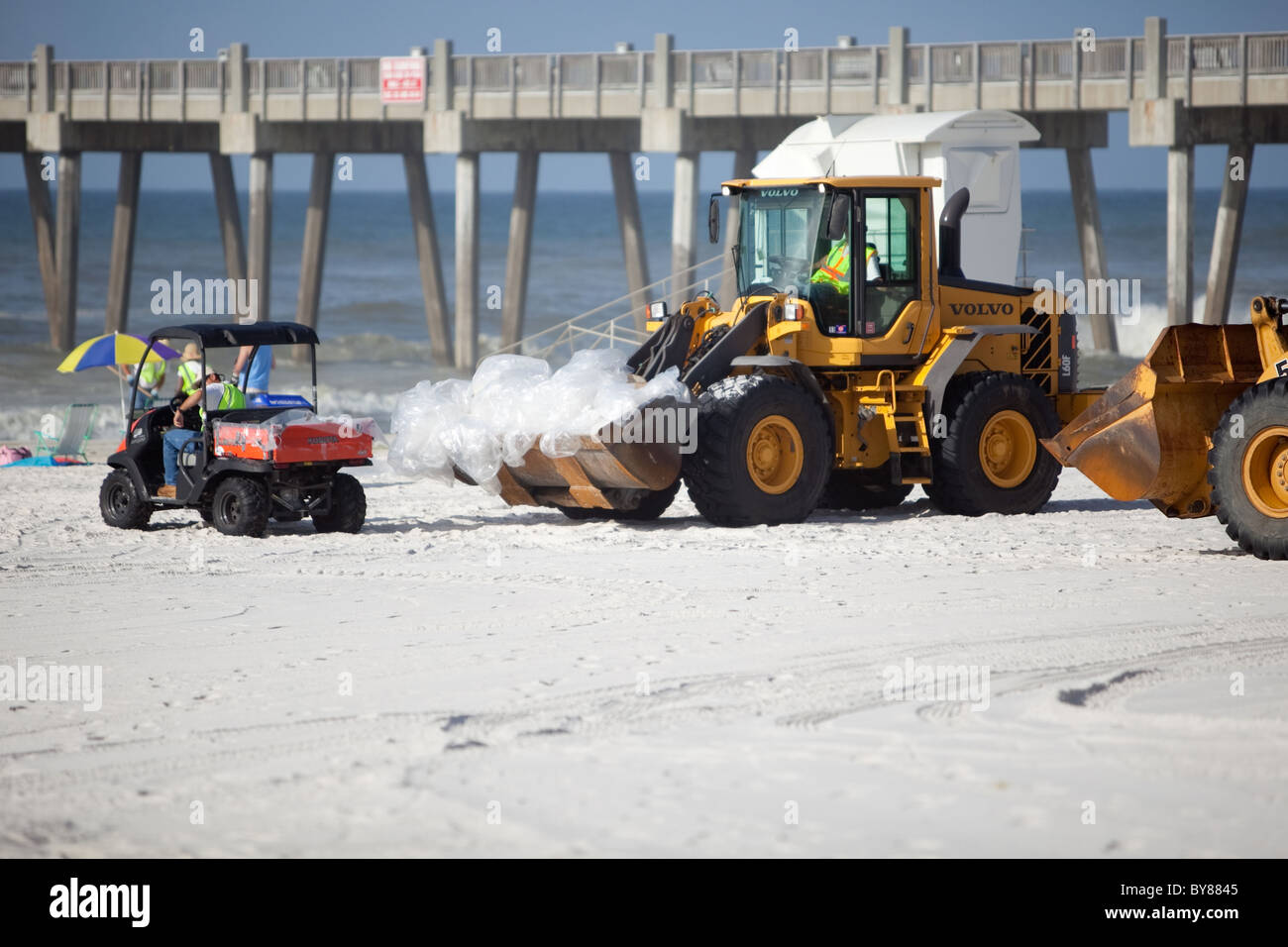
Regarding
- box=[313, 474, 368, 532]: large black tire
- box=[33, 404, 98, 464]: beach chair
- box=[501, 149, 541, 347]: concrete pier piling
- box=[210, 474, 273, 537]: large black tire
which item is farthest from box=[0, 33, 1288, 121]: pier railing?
box=[210, 474, 273, 537]: large black tire

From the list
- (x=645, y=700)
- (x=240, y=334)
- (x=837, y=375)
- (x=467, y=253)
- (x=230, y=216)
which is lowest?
(x=645, y=700)

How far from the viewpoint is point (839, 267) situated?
14375 mm

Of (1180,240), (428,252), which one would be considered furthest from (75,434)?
(1180,240)

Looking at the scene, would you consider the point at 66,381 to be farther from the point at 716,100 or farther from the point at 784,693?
the point at 784,693

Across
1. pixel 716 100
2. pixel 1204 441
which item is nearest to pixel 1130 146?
pixel 716 100

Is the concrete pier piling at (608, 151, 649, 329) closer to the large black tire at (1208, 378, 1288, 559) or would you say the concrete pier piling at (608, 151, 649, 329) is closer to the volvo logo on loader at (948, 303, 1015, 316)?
the volvo logo on loader at (948, 303, 1015, 316)

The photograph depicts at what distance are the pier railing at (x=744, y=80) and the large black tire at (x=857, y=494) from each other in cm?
1070

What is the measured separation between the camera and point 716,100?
26.5 m

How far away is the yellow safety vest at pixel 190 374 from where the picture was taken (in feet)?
50.2

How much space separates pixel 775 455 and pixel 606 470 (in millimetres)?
1432

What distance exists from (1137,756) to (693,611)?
3.59 metres

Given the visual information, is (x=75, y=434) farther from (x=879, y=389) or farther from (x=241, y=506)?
(x=879, y=389)

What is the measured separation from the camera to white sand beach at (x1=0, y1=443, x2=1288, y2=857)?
19.8 feet

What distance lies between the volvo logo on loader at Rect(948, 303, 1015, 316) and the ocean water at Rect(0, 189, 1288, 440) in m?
14.2
